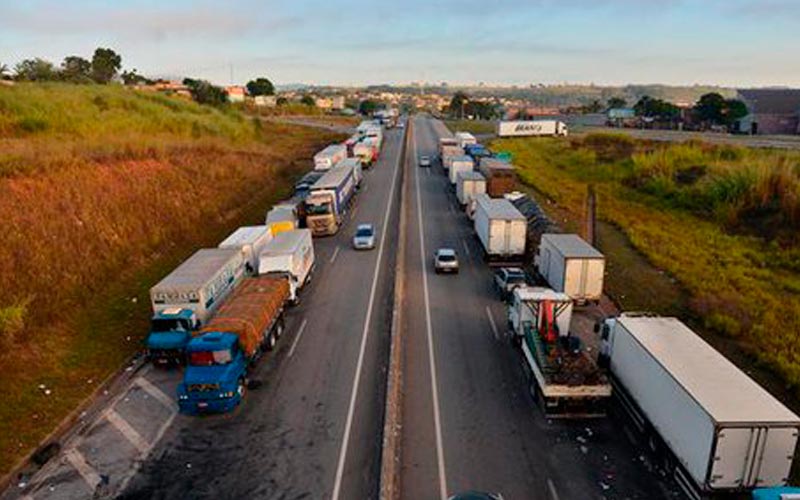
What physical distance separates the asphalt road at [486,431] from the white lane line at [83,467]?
9.15 meters

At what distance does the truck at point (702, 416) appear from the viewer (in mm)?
13734

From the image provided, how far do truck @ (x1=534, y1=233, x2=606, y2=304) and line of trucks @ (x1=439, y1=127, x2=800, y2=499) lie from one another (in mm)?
49

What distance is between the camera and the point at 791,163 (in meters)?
48.4

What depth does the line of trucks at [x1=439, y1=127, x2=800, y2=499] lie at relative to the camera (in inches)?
544

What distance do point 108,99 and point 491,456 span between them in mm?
67127

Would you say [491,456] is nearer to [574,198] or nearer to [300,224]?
[300,224]

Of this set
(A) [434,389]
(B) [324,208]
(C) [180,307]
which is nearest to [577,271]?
(A) [434,389]

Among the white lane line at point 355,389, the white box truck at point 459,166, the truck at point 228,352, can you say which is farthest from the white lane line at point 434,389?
the white box truck at point 459,166

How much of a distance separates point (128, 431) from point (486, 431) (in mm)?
12078

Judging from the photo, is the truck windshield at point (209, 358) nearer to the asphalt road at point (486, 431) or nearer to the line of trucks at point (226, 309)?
the line of trucks at point (226, 309)

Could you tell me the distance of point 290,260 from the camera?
29.4 meters

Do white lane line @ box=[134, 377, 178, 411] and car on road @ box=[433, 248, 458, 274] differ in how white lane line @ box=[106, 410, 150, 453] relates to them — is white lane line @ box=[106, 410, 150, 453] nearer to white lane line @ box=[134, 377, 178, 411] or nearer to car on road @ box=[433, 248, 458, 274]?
white lane line @ box=[134, 377, 178, 411]

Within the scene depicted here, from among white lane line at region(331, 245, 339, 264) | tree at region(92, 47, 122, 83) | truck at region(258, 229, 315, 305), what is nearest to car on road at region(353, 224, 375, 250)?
white lane line at region(331, 245, 339, 264)

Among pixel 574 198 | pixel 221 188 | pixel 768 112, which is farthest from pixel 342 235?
pixel 768 112
